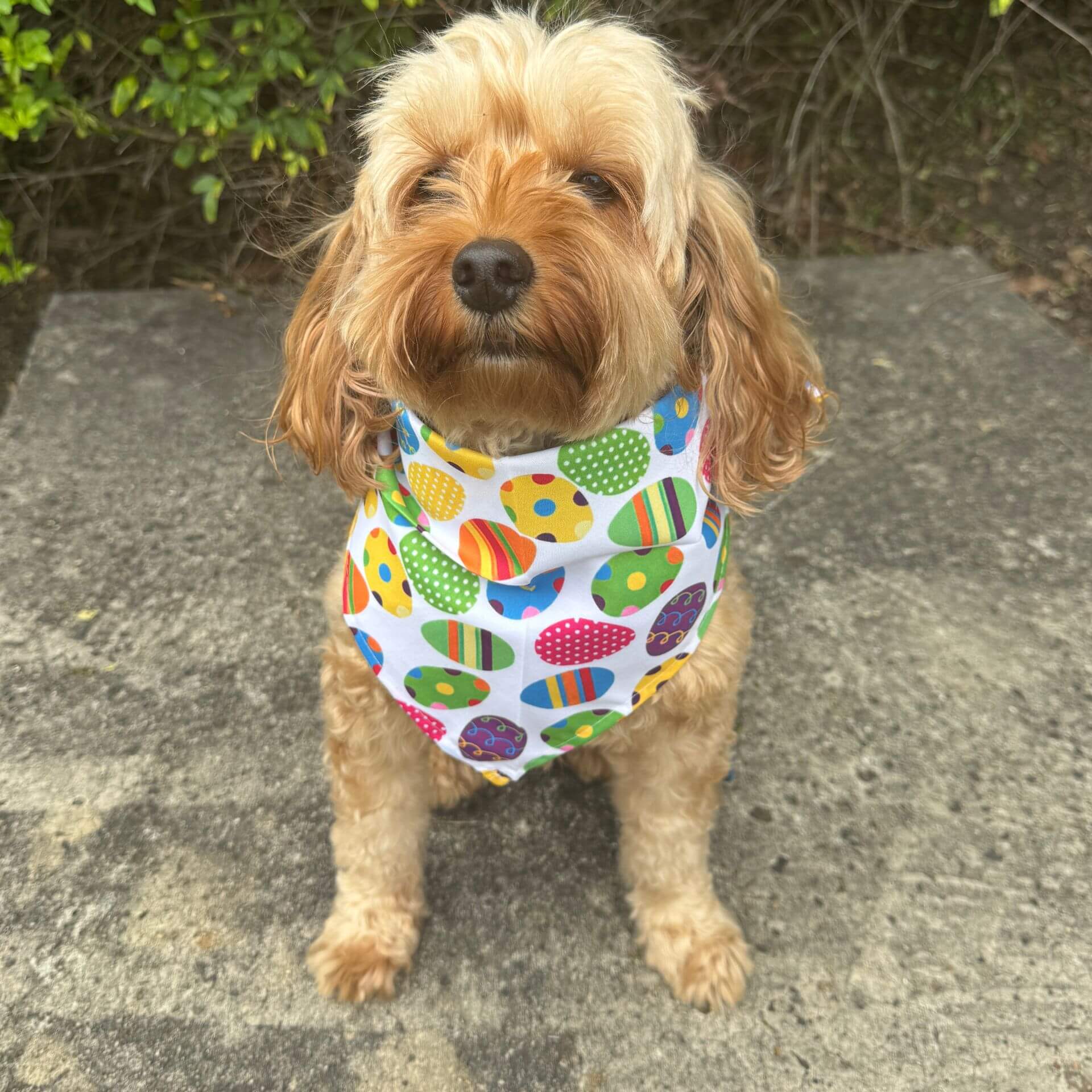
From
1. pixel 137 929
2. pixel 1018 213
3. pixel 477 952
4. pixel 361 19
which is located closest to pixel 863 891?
pixel 477 952

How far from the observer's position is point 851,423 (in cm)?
386

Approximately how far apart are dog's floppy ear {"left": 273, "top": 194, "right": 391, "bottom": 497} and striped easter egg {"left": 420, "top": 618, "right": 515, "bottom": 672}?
354 mm

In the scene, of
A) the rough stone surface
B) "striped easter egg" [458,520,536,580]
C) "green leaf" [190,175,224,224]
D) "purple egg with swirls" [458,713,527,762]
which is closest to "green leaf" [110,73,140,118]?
"green leaf" [190,175,224,224]

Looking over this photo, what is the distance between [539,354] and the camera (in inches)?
62.5

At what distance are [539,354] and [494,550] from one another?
445mm

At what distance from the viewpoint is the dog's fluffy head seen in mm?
1584

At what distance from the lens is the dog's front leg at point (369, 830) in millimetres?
2102

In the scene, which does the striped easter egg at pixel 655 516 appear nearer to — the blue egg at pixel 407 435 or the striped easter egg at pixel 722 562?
the striped easter egg at pixel 722 562

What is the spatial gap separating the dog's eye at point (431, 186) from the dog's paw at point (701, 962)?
5.64ft

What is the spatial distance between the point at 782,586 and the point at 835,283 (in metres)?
2.16

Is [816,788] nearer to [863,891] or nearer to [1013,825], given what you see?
[863,891]

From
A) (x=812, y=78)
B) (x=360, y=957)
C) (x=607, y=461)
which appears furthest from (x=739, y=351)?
(x=812, y=78)

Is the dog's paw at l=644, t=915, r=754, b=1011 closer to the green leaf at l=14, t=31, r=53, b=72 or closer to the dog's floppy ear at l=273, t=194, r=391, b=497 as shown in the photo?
the dog's floppy ear at l=273, t=194, r=391, b=497

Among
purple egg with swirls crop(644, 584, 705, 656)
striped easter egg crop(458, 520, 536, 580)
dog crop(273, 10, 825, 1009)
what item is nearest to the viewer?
dog crop(273, 10, 825, 1009)
